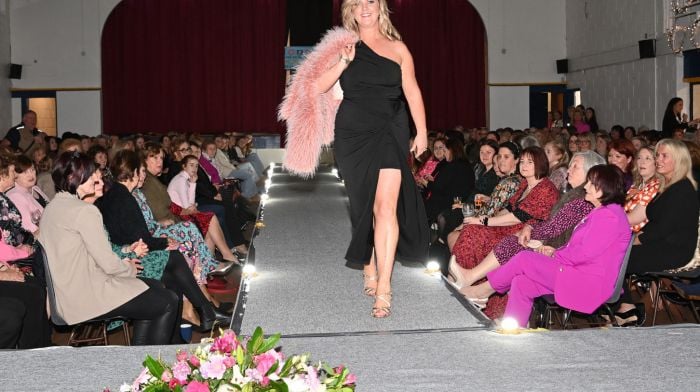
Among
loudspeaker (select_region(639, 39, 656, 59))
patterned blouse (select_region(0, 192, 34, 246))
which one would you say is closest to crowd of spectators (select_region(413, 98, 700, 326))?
patterned blouse (select_region(0, 192, 34, 246))

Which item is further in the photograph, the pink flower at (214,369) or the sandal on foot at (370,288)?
the sandal on foot at (370,288)

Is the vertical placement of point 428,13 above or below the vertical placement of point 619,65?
above

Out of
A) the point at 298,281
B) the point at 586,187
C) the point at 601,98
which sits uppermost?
→ the point at 601,98

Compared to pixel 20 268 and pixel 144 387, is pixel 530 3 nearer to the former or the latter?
pixel 20 268

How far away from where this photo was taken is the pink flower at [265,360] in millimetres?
2117

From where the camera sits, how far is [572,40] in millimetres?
19172

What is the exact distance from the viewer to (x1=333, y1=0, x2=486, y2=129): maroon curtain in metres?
20.3

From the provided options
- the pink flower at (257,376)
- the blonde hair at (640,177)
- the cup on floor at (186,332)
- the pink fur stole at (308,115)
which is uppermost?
the pink fur stole at (308,115)

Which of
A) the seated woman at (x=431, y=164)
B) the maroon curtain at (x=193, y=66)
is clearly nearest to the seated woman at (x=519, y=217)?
A: the seated woman at (x=431, y=164)

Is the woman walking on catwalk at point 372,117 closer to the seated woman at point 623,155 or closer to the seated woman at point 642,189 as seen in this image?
the seated woman at point 642,189

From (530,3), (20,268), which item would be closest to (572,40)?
(530,3)

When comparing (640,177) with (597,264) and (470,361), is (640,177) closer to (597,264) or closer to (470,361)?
(597,264)

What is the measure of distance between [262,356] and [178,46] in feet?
62.0

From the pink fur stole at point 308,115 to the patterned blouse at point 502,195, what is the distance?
226 cm
